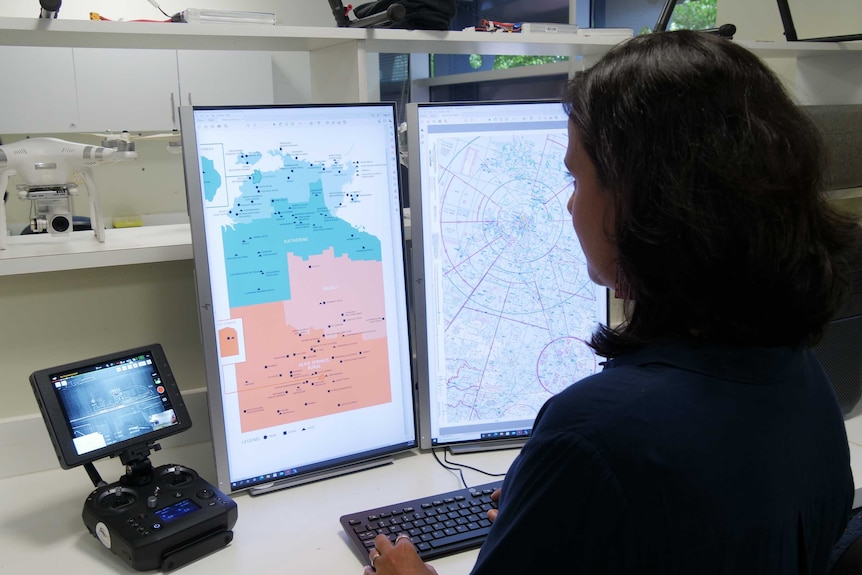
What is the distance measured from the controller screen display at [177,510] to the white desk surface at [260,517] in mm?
74

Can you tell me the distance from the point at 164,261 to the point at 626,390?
108 cm

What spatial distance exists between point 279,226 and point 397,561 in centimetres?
60

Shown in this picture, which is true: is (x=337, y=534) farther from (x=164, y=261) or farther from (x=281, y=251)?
(x=164, y=261)

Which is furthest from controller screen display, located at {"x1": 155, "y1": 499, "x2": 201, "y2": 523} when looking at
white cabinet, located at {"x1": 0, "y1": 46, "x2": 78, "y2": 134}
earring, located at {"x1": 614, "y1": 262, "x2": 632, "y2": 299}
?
white cabinet, located at {"x1": 0, "y1": 46, "x2": 78, "y2": 134}

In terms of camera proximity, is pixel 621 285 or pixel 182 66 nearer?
pixel 621 285

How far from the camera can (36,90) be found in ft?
12.5

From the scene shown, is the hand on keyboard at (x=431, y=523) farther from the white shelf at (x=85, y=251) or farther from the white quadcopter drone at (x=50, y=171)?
the white quadcopter drone at (x=50, y=171)

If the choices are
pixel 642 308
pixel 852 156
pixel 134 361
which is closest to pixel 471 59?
pixel 852 156

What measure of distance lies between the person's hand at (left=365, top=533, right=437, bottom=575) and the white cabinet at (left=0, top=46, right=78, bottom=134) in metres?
3.59

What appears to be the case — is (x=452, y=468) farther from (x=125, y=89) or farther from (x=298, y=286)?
(x=125, y=89)

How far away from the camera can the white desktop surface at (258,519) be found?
1095 millimetres

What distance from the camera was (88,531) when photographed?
1.19 m

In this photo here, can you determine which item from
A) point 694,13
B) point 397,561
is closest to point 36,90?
point 694,13

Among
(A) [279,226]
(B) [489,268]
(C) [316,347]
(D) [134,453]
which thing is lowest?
(D) [134,453]
